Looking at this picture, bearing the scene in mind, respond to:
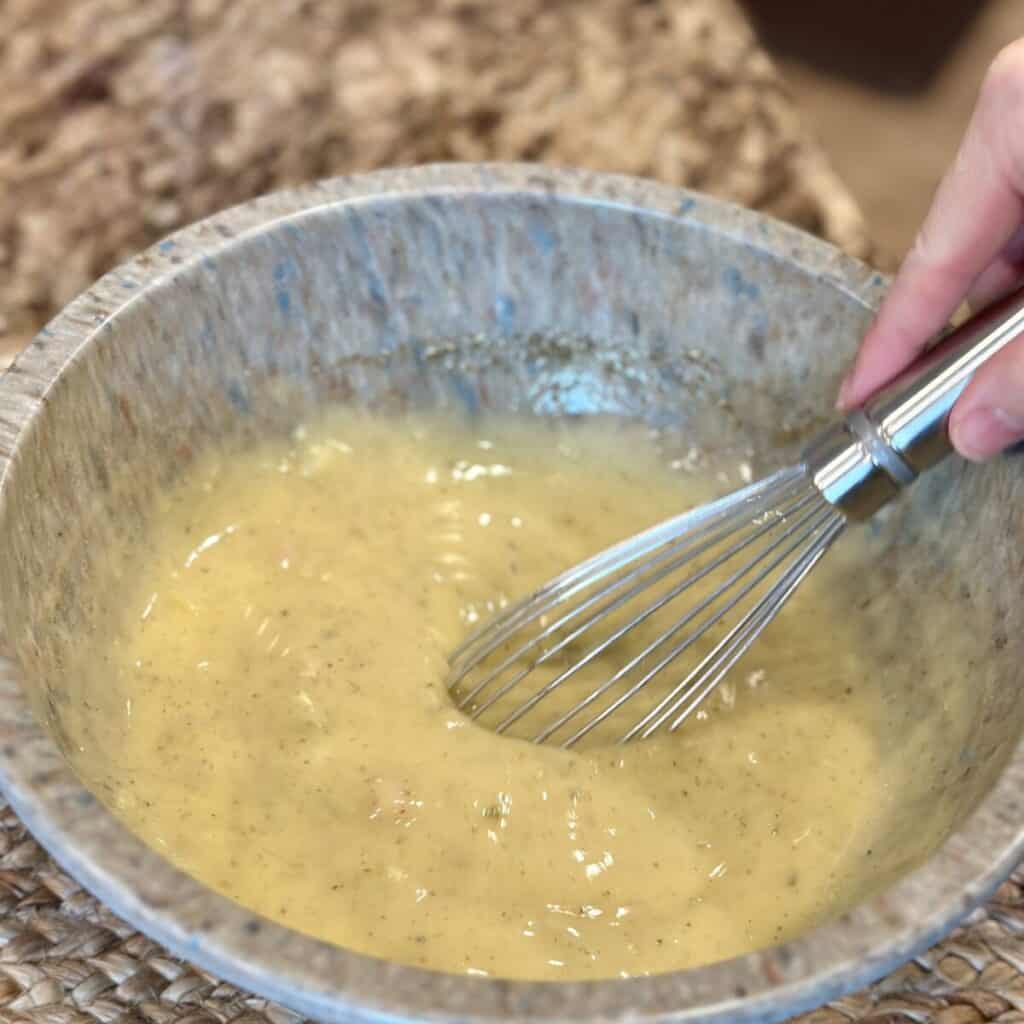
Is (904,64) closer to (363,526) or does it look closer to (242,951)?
(363,526)

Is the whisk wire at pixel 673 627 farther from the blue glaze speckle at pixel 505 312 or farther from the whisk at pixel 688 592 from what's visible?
the blue glaze speckle at pixel 505 312

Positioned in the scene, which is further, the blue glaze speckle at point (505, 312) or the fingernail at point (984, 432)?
the blue glaze speckle at point (505, 312)

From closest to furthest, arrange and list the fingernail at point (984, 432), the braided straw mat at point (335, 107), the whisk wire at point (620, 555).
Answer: the fingernail at point (984, 432), the whisk wire at point (620, 555), the braided straw mat at point (335, 107)

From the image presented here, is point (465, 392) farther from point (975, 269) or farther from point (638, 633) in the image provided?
point (975, 269)

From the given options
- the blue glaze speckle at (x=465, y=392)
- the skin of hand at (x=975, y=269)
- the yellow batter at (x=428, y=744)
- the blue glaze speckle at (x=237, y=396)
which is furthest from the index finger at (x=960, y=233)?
the blue glaze speckle at (x=237, y=396)

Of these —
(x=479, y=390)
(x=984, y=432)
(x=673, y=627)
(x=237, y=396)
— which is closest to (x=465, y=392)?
(x=479, y=390)

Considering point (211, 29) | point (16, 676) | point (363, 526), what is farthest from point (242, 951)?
point (211, 29)

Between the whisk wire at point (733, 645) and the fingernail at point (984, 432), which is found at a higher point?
the fingernail at point (984, 432)
